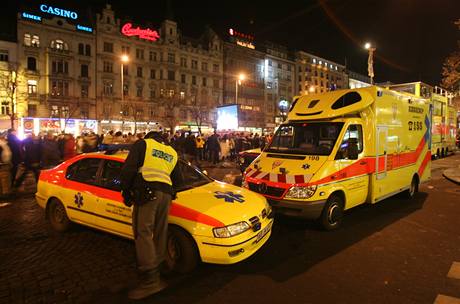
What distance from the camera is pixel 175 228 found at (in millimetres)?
4113

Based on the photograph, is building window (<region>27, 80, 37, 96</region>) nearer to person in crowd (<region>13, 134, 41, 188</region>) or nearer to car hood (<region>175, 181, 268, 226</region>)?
person in crowd (<region>13, 134, 41, 188</region>)

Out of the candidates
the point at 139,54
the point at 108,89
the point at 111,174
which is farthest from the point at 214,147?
the point at 139,54

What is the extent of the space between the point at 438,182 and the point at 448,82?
412 inches

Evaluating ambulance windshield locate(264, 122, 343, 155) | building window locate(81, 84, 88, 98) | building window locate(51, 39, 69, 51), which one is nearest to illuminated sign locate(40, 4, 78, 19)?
building window locate(51, 39, 69, 51)

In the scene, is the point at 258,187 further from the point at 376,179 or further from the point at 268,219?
the point at 376,179

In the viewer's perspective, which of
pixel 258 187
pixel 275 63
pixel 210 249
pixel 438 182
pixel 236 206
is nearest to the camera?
pixel 210 249

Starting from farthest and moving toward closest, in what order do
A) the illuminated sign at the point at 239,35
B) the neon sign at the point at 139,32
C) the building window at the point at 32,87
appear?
the illuminated sign at the point at 239,35, the neon sign at the point at 139,32, the building window at the point at 32,87

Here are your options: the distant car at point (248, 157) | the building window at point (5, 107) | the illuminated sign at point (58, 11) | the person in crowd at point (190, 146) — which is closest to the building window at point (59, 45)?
the illuminated sign at point (58, 11)

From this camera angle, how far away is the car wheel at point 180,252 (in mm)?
4008

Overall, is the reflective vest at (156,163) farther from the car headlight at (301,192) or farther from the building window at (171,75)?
the building window at (171,75)

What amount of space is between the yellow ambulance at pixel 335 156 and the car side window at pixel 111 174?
2598 millimetres

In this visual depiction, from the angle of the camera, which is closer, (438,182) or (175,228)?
(175,228)

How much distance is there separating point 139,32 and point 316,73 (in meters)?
48.9

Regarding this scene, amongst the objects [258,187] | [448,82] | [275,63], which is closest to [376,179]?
[258,187]
